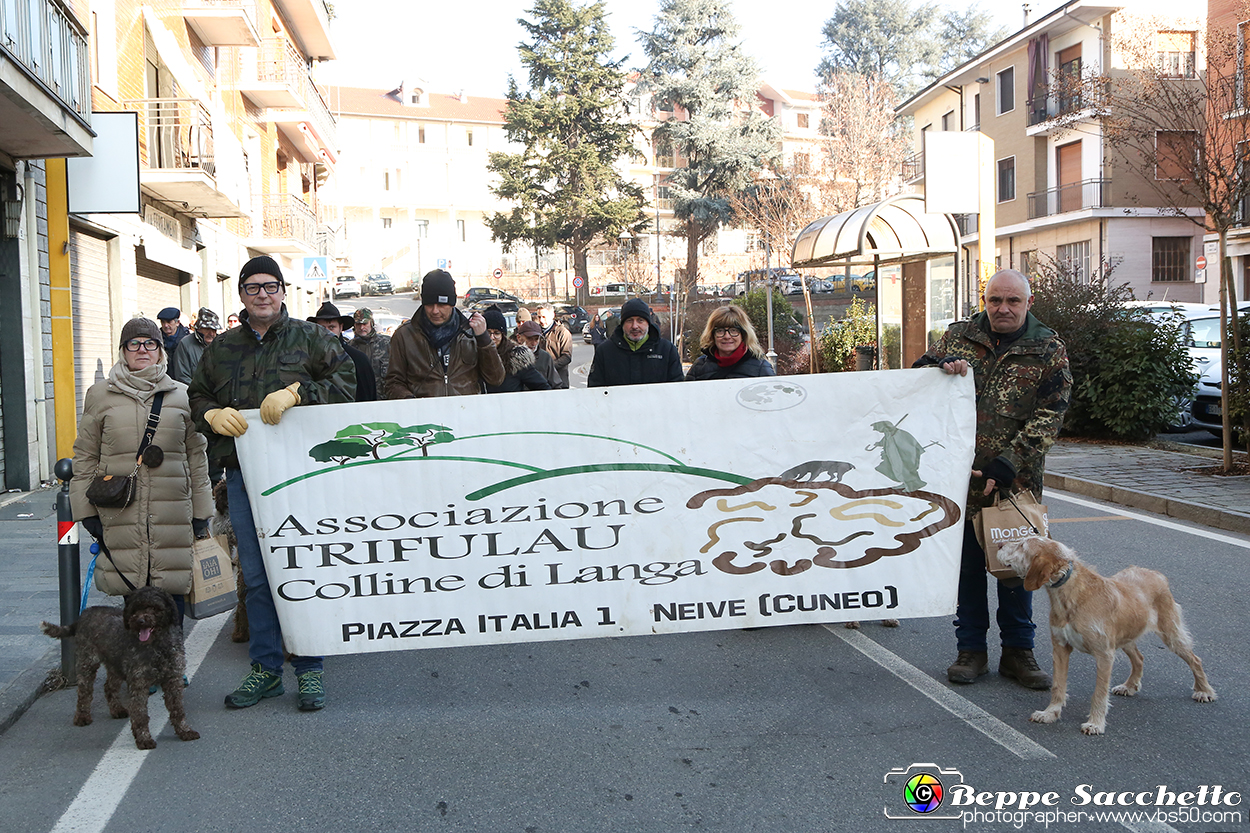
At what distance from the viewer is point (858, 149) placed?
43.3 metres

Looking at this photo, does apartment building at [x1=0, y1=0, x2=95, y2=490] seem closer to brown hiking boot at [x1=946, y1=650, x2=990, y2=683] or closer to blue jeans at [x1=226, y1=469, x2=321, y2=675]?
blue jeans at [x1=226, y1=469, x2=321, y2=675]

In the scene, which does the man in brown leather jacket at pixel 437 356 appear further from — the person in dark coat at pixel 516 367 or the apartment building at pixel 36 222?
the apartment building at pixel 36 222

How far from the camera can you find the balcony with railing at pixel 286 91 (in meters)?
27.0

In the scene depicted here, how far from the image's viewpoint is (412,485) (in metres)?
4.98

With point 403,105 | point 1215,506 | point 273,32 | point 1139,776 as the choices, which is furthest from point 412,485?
point 403,105

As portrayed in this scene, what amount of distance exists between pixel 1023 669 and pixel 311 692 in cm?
329

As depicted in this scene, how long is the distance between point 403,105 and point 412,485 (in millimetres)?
86774

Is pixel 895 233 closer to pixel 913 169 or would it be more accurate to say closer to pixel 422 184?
pixel 913 169

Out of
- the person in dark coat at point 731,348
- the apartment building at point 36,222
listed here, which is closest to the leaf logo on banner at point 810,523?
the person in dark coat at point 731,348

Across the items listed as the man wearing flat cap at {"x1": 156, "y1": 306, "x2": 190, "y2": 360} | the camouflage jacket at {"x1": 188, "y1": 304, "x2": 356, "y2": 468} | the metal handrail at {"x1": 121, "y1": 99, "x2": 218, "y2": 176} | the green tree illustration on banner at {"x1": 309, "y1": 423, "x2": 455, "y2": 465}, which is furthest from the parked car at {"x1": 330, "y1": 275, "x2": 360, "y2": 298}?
the green tree illustration on banner at {"x1": 309, "y1": 423, "x2": 455, "y2": 465}

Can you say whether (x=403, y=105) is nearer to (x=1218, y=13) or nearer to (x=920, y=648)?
(x=1218, y=13)

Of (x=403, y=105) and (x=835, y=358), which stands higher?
(x=403, y=105)

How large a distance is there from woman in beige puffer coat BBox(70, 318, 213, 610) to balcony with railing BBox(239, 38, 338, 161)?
77.1ft

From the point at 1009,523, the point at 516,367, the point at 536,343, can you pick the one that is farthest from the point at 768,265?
the point at 1009,523
